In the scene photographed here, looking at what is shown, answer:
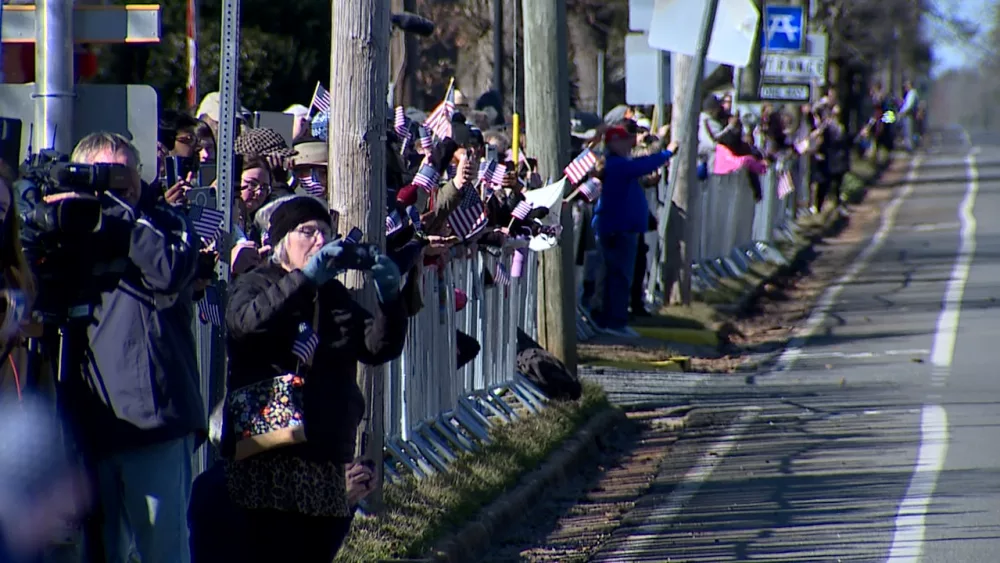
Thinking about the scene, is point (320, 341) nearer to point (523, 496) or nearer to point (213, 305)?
point (213, 305)

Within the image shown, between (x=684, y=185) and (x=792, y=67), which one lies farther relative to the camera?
(x=792, y=67)

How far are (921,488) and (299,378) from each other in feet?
15.2

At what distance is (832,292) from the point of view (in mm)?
18859

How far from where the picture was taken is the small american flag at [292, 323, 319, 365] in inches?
191

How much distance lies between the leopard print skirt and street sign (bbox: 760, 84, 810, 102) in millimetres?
17315

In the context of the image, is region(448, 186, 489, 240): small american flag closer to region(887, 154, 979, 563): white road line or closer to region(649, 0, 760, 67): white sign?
region(887, 154, 979, 563): white road line

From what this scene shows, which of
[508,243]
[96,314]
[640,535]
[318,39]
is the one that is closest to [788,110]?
[318,39]

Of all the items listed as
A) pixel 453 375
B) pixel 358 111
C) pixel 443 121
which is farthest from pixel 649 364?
pixel 358 111

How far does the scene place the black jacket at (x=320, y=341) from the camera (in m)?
4.80

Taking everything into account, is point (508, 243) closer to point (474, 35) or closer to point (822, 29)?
point (474, 35)

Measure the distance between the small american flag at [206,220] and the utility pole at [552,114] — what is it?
5353mm

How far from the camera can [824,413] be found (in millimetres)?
10859

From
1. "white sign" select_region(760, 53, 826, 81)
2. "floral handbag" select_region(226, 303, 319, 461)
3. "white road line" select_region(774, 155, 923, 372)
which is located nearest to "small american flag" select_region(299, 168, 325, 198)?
"floral handbag" select_region(226, 303, 319, 461)

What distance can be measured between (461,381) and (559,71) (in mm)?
2890
